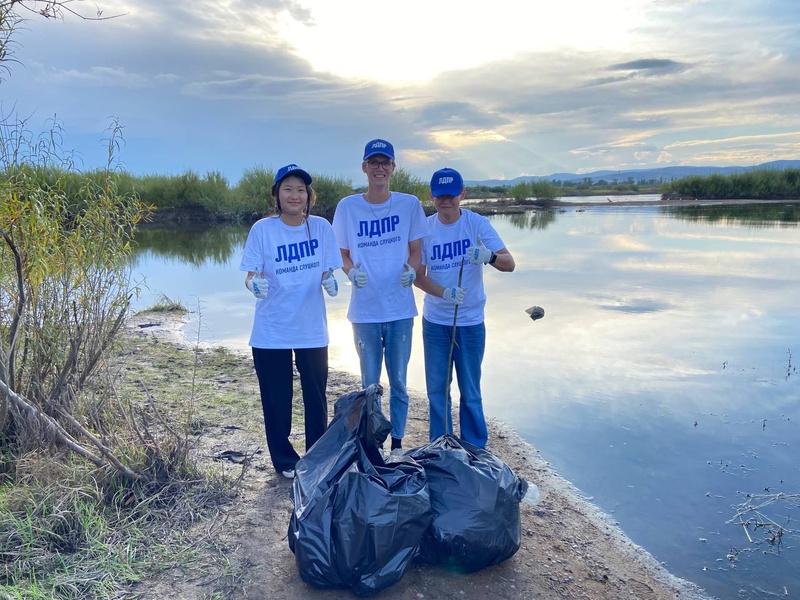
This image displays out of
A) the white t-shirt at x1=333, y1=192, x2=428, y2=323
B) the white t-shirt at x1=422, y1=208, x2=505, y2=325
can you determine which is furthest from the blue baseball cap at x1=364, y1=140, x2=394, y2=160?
the white t-shirt at x1=422, y1=208, x2=505, y2=325

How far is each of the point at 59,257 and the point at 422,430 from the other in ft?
8.44

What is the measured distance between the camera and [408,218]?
322cm

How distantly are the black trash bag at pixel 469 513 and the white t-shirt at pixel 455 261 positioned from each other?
1020mm

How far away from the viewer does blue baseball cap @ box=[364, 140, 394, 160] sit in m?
3.10

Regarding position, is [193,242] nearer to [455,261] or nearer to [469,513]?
[455,261]

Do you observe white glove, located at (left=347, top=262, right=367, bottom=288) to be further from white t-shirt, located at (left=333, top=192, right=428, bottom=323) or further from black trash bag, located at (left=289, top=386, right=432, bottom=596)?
black trash bag, located at (left=289, top=386, right=432, bottom=596)

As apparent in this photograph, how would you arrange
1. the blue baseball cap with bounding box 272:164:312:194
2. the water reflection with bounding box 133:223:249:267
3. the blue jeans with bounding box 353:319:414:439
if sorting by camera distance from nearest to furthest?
the blue baseball cap with bounding box 272:164:312:194, the blue jeans with bounding box 353:319:414:439, the water reflection with bounding box 133:223:249:267

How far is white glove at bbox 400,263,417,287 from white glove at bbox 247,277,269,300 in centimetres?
76

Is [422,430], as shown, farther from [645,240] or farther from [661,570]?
[645,240]

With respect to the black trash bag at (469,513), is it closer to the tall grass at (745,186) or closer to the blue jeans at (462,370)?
the blue jeans at (462,370)

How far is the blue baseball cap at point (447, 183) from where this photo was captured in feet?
10.3

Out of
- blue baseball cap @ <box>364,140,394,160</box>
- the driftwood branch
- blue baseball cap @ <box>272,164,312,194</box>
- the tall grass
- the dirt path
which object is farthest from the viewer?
the tall grass

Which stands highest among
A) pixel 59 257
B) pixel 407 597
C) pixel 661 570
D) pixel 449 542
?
pixel 59 257

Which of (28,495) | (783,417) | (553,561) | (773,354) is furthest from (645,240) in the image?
(28,495)
